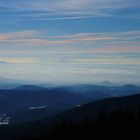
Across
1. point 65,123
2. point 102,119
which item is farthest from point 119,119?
point 65,123

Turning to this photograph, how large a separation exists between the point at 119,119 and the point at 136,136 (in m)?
29.8

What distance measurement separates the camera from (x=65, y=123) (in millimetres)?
140375

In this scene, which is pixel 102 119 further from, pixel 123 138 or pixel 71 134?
pixel 123 138

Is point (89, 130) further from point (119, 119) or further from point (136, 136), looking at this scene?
point (136, 136)

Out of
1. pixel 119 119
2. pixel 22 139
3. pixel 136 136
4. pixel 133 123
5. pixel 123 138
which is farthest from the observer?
pixel 22 139

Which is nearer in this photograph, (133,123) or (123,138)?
(123,138)

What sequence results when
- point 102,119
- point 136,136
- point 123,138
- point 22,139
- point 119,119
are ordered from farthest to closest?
1. point 22,139
2. point 102,119
3. point 119,119
4. point 123,138
5. point 136,136

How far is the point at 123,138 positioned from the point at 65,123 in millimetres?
34920

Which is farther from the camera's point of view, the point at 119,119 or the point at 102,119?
the point at 102,119

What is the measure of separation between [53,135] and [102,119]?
17408mm

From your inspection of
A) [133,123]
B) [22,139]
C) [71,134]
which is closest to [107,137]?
[133,123]

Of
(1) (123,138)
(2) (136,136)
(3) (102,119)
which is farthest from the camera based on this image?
(3) (102,119)

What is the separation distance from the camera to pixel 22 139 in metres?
154

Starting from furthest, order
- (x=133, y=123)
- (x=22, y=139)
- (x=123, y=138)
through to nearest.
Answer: (x=22, y=139) → (x=133, y=123) → (x=123, y=138)
